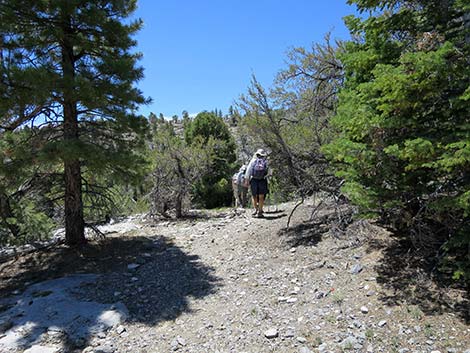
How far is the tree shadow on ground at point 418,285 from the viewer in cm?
405

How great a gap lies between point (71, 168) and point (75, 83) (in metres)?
1.84

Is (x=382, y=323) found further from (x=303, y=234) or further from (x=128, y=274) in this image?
(x=128, y=274)

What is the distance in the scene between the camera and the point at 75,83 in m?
5.98

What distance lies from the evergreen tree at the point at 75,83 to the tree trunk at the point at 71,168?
0.02 metres

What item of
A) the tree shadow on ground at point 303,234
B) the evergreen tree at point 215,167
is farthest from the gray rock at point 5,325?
the evergreen tree at point 215,167

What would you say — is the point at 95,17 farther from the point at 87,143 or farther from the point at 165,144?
the point at 165,144

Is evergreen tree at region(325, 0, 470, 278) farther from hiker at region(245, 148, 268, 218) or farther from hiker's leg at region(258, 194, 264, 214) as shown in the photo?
hiker's leg at region(258, 194, 264, 214)

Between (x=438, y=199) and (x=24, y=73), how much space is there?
598cm

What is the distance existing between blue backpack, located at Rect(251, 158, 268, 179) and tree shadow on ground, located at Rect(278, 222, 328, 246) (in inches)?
70.3

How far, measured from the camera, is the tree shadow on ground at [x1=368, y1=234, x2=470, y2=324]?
159 inches

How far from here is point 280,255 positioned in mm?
6340

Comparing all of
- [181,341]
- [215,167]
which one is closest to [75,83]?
[181,341]

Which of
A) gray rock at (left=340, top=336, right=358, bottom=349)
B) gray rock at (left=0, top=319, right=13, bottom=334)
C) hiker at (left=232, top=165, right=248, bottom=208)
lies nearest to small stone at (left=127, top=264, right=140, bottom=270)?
gray rock at (left=0, top=319, right=13, bottom=334)

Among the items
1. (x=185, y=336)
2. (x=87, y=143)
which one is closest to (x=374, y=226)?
(x=185, y=336)
